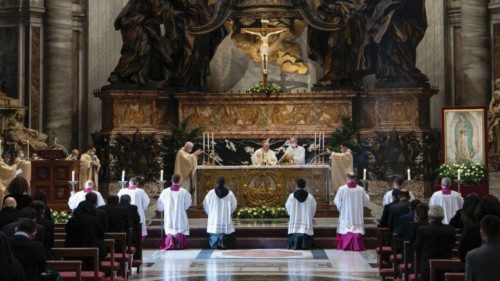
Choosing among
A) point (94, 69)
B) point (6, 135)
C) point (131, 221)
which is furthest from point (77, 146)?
point (131, 221)

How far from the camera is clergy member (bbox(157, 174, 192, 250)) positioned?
2134cm

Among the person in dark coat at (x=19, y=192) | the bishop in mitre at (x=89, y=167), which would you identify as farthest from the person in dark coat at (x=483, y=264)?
the bishop in mitre at (x=89, y=167)

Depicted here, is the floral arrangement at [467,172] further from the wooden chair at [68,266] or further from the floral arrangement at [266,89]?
the wooden chair at [68,266]

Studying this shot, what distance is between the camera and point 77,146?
107 feet

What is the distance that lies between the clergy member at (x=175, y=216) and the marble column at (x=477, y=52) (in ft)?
37.4

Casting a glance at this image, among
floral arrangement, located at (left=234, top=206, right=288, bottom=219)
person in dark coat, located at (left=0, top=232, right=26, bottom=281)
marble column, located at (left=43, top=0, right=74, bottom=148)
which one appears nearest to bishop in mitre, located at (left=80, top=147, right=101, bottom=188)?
marble column, located at (left=43, top=0, right=74, bottom=148)

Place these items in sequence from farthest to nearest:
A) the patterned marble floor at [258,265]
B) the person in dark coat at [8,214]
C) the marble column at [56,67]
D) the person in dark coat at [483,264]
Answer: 1. the marble column at [56,67]
2. the patterned marble floor at [258,265]
3. the person in dark coat at [8,214]
4. the person in dark coat at [483,264]

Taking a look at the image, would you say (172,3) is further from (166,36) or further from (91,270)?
(91,270)

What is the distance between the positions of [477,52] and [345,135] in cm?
429

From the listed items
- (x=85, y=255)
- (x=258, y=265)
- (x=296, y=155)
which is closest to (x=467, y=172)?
(x=296, y=155)

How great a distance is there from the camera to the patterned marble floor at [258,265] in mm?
16812

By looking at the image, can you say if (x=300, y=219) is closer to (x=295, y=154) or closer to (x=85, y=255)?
(x=295, y=154)

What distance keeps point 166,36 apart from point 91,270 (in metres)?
18.4

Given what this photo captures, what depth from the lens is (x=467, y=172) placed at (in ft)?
79.0
